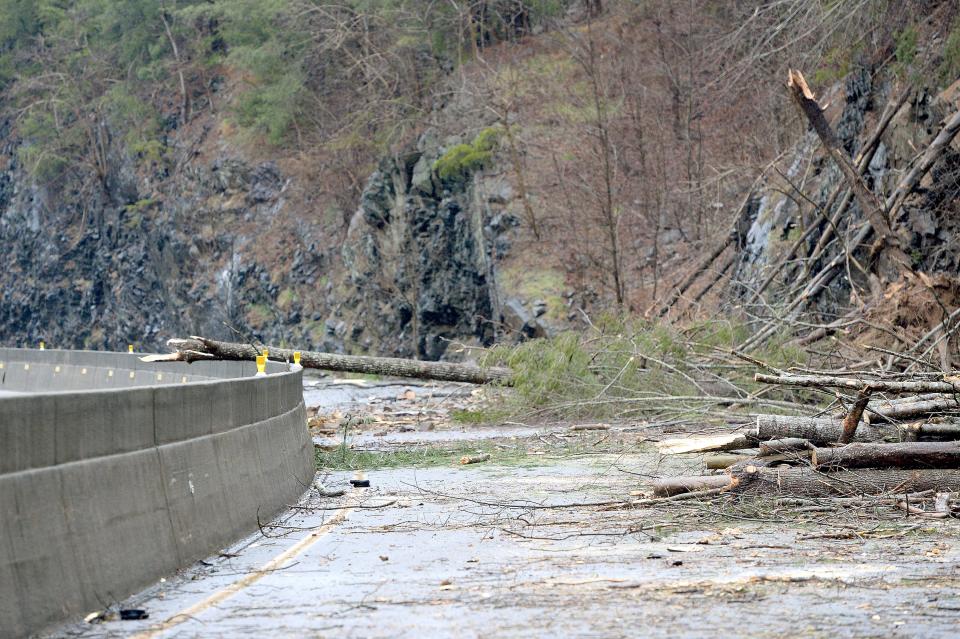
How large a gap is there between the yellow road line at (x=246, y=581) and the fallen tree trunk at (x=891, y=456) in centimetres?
399

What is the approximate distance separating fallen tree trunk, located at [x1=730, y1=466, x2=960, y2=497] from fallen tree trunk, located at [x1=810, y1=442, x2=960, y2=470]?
0.24 ft

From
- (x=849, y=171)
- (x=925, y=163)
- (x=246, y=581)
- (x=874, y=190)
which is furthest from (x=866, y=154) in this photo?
(x=246, y=581)

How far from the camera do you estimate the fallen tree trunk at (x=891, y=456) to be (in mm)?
10125

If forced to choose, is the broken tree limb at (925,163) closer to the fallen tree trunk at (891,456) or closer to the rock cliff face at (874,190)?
the rock cliff face at (874,190)

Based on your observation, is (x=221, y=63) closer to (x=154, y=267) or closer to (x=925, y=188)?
(x=154, y=267)

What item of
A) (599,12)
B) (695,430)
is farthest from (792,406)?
(599,12)

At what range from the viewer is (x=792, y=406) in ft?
46.6

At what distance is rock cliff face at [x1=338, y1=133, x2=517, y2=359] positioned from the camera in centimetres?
4247

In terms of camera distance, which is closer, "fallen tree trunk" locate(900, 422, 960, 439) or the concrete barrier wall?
the concrete barrier wall

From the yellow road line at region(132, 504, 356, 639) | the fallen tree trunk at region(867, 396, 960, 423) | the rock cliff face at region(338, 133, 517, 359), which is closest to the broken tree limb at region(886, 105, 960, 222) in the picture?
the fallen tree trunk at region(867, 396, 960, 423)

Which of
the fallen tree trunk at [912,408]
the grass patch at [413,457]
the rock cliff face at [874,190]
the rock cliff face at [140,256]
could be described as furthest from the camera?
the rock cliff face at [140,256]

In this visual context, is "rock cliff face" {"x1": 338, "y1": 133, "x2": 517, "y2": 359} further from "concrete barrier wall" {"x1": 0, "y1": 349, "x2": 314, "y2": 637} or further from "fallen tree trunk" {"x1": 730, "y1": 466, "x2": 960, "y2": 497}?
"concrete barrier wall" {"x1": 0, "y1": 349, "x2": 314, "y2": 637}

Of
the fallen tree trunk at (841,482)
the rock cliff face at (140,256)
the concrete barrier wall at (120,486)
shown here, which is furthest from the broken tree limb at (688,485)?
the rock cliff face at (140,256)

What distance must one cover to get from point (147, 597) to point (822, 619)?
143 inches
